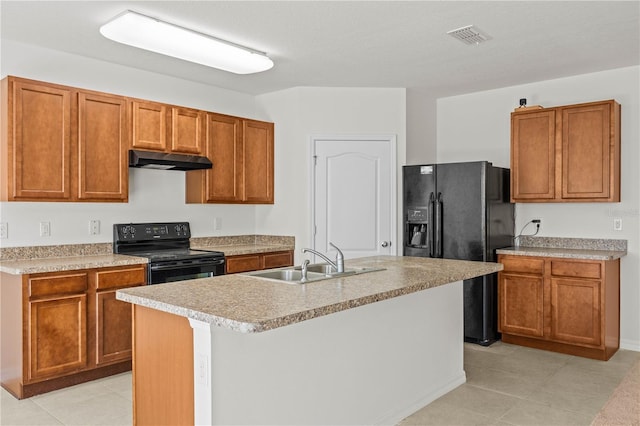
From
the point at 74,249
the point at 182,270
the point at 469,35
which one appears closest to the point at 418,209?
the point at 469,35

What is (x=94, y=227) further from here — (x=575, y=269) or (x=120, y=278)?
(x=575, y=269)

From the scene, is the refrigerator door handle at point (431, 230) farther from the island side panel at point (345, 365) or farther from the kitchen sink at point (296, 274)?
the kitchen sink at point (296, 274)

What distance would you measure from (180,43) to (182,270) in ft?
5.84

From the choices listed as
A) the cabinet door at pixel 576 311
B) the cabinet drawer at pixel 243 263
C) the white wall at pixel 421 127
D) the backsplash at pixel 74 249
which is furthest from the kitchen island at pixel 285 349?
the white wall at pixel 421 127

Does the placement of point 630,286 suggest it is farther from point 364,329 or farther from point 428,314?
point 364,329

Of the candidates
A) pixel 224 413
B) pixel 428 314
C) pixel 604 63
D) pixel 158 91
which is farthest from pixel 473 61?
pixel 224 413

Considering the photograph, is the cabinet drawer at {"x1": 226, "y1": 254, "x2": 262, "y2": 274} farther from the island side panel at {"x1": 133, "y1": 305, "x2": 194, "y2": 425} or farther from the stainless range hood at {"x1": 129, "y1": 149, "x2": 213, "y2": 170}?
the island side panel at {"x1": 133, "y1": 305, "x2": 194, "y2": 425}

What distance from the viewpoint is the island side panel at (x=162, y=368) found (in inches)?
79.9

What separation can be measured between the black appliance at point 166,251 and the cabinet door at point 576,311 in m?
2.95

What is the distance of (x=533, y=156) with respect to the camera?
4.57 meters

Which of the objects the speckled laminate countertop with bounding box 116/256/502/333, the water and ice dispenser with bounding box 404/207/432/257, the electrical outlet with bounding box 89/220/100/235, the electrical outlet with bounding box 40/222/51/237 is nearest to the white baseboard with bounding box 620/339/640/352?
the water and ice dispenser with bounding box 404/207/432/257

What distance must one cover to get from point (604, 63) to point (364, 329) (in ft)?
10.9

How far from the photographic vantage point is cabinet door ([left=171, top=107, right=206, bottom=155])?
4363mm

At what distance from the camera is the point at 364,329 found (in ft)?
8.84
